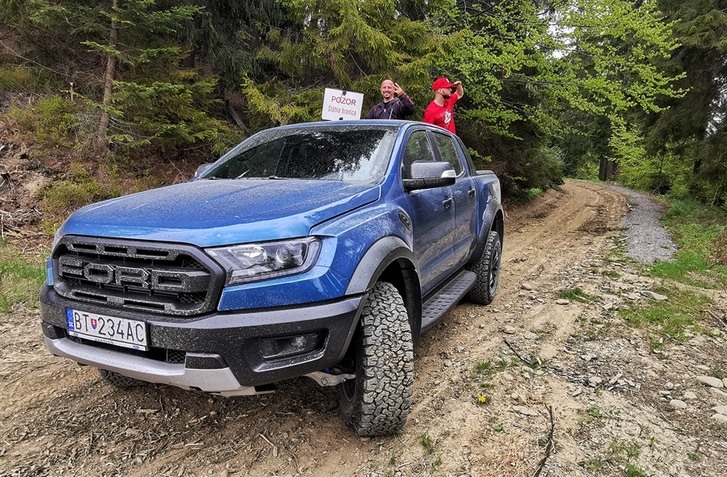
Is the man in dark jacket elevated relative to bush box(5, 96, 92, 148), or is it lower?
elevated

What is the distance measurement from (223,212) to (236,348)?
65 centimetres

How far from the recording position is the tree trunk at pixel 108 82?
22.3 feet

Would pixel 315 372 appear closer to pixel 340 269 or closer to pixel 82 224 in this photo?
pixel 340 269

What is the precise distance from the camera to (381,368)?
7.29 ft

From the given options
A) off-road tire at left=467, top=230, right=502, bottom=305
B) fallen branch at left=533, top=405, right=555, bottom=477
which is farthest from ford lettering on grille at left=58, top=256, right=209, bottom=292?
off-road tire at left=467, top=230, right=502, bottom=305

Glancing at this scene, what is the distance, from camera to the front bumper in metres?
1.88

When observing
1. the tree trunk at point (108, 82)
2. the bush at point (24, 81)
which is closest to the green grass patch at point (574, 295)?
the tree trunk at point (108, 82)

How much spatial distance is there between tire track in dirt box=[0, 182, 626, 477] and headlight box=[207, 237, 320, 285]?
40.4 inches

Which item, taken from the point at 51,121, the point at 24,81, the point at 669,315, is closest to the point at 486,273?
the point at 669,315

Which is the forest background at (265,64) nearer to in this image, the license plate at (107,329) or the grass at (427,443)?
the license plate at (107,329)

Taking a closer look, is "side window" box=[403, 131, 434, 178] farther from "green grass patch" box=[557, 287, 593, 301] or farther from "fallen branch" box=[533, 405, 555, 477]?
"green grass patch" box=[557, 287, 593, 301]

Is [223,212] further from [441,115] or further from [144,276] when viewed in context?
[441,115]

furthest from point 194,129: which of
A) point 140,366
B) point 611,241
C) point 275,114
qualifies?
point 611,241

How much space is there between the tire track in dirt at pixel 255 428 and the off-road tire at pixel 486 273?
1013 millimetres
